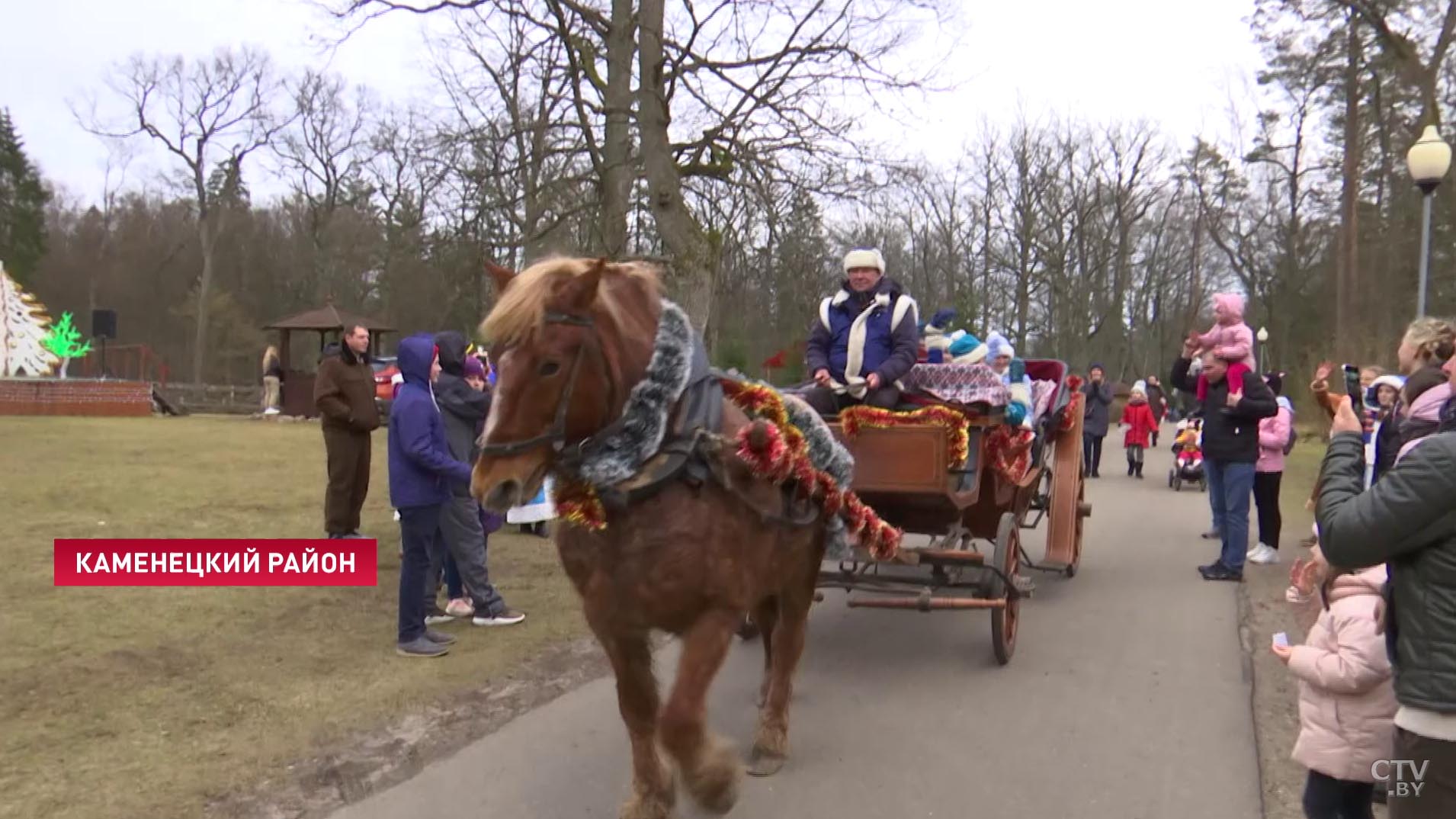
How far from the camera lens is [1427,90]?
1683cm

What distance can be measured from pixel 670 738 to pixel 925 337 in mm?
4071

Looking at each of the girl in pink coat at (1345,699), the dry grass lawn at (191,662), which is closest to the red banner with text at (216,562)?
the dry grass lawn at (191,662)

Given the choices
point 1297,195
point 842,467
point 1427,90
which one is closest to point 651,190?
point 842,467

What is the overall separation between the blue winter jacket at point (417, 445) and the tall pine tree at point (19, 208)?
4366 centimetres

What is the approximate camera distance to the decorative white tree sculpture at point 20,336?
2605cm

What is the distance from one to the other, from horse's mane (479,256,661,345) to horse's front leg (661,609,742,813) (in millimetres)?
1062

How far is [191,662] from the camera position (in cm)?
534

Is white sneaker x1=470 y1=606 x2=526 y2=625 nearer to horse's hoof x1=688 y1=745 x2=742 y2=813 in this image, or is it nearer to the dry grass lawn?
the dry grass lawn

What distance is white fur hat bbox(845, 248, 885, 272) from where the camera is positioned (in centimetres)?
537

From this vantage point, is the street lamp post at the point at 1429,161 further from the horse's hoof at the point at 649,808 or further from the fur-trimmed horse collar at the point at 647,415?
the horse's hoof at the point at 649,808

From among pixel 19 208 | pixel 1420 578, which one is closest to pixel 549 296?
pixel 1420 578

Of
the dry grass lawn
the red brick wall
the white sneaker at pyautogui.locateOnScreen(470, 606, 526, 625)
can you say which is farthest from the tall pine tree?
the white sneaker at pyautogui.locateOnScreen(470, 606, 526, 625)
